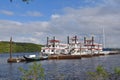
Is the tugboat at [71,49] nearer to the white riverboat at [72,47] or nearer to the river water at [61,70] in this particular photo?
the white riverboat at [72,47]

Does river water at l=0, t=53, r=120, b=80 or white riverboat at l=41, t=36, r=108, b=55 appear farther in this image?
white riverboat at l=41, t=36, r=108, b=55

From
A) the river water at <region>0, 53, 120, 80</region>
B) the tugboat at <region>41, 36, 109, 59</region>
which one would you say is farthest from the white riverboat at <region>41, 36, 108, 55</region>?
the river water at <region>0, 53, 120, 80</region>

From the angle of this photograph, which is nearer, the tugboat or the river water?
the river water

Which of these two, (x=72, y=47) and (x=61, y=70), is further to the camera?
(x=72, y=47)

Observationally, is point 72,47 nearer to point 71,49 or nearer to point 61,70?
point 71,49

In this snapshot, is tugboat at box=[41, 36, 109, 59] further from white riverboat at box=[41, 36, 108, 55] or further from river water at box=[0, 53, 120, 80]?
river water at box=[0, 53, 120, 80]

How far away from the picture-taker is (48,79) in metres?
55.6

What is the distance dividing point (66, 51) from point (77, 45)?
8.87 meters

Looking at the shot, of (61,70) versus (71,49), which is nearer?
(61,70)

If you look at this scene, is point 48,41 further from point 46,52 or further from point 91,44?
point 91,44

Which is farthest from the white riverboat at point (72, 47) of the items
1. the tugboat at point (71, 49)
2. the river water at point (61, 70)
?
the river water at point (61, 70)

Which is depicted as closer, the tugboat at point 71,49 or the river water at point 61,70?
the river water at point 61,70

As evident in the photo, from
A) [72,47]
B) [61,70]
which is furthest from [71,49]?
[61,70]

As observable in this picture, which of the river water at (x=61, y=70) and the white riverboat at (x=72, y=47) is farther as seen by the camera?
the white riverboat at (x=72, y=47)
